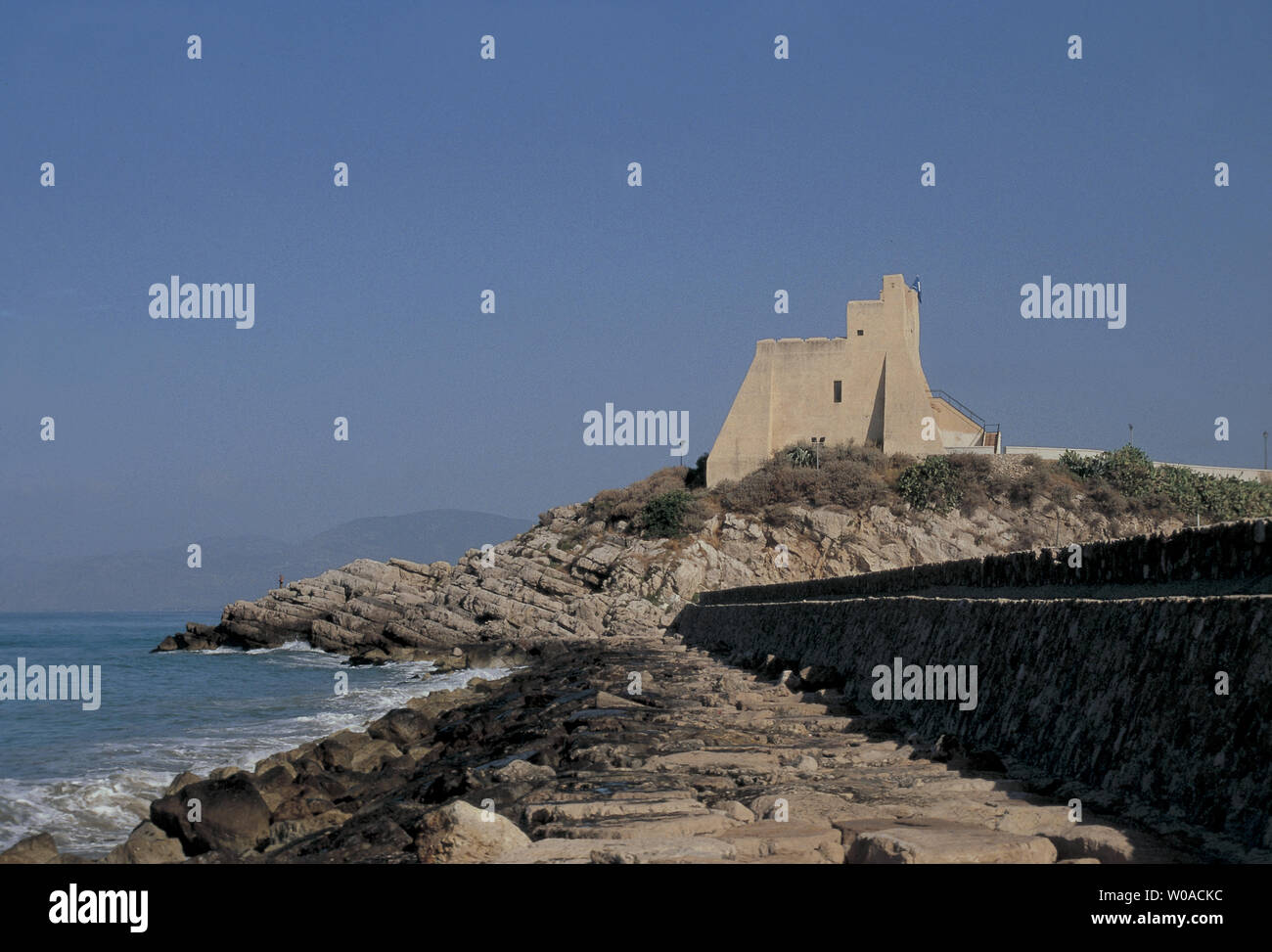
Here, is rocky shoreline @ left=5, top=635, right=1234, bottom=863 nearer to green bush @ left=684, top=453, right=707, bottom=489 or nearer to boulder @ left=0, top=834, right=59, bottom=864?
boulder @ left=0, top=834, right=59, bottom=864

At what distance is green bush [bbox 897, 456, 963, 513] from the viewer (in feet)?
176

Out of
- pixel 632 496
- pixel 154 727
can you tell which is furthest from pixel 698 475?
pixel 154 727

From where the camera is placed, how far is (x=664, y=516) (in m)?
54.0

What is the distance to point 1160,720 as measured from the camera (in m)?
5.96

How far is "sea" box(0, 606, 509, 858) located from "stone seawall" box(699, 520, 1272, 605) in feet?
33.5

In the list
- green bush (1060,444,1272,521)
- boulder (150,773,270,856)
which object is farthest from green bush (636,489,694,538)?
boulder (150,773,270,856)

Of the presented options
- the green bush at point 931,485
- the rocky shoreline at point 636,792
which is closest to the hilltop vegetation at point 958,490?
the green bush at point 931,485

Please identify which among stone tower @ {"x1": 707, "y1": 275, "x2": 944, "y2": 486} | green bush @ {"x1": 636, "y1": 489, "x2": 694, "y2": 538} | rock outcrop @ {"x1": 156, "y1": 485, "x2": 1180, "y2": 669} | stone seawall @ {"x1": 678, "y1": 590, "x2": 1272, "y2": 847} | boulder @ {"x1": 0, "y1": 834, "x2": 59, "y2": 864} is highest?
stone tower @ {"x1": 707, "y1": 275, "x2": 944, "y2": 486}

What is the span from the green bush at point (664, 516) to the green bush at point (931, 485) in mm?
10436

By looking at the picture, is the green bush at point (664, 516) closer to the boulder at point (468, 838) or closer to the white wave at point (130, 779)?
the white wave at point (130, 779)

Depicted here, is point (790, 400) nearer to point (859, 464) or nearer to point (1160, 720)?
point (859, 464)

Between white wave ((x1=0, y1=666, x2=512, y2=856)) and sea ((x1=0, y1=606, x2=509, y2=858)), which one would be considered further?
sea ((x1=0, y1=606, x2=509, y2=858))

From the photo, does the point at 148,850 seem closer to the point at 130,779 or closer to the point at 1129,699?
the point at 130,779

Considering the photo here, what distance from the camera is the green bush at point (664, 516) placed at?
5359 centimetres
